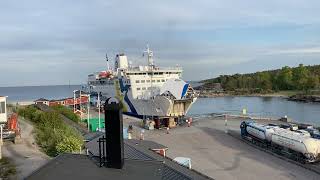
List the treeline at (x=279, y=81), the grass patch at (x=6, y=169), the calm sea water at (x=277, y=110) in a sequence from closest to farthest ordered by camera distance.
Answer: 1. the grass patch at (x=6, y=169)
2. the calm sea water at (x=277, y=110)
3. the treeline at (x=279, y=81)

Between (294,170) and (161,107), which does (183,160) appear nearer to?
(294,170)

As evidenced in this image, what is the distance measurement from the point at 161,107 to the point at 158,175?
40.4m

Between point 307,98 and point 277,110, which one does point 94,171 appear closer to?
point 277,110

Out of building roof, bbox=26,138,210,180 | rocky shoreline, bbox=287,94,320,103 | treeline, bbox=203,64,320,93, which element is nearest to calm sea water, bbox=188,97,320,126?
rocky shoreline, bbox=287,94,320,103

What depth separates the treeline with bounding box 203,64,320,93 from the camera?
129125 millimetres

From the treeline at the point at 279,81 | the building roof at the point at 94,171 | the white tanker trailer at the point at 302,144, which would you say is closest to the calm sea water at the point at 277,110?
the white tanker trailer at the point at 302,144

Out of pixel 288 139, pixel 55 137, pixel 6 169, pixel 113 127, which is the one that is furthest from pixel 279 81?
pixel 113 127

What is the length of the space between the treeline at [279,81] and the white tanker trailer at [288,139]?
99539mm

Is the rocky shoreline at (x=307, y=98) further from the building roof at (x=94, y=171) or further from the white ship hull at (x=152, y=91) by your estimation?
the building roof at (x=94, y=171)

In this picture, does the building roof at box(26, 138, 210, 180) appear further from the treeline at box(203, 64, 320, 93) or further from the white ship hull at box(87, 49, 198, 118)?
the treeline at box(203, 64, 320, 93)

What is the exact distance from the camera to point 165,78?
5978cm

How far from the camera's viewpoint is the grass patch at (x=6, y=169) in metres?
16.3

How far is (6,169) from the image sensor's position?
17.1 m

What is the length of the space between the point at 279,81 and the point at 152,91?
100m
